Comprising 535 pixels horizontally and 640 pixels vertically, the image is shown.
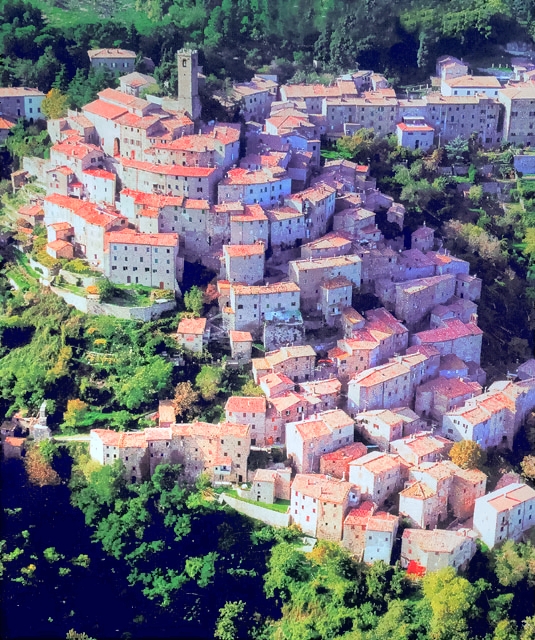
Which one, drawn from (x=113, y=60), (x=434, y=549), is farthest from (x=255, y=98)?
(x=434, y=549)

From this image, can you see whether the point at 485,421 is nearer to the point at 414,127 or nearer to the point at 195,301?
the point at 195,301

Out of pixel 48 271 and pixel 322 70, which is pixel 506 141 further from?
pixel 48 271

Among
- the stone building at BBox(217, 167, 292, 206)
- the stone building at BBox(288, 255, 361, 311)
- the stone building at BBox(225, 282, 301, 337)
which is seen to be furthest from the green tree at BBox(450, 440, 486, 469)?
the stone building at BBox(217, 167, 292, 206)

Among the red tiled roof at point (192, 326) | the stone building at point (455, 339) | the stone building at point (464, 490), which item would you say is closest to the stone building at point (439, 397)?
the stone building at point (455, 339)

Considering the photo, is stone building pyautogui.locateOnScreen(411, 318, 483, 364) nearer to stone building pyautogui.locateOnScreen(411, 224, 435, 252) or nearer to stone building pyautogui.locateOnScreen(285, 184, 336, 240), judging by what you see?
stone building pyautogui.locateOnScreen(411, 224, 435, 252)

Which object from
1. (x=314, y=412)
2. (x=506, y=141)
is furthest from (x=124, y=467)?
(x=506, y=141)

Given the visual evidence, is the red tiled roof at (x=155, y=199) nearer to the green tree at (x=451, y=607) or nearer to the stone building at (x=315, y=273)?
the stone building at (x=315, y=273)
